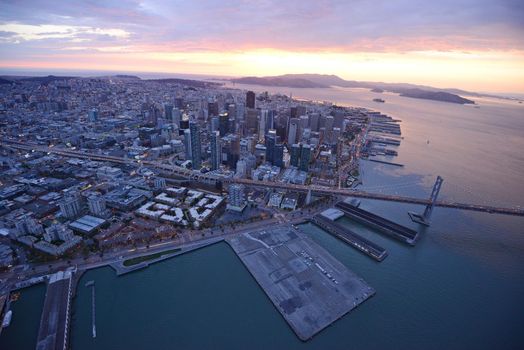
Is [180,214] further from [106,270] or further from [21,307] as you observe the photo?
[21,307]

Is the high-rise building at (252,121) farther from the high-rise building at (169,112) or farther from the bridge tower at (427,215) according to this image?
the bridge tower at (427,215)

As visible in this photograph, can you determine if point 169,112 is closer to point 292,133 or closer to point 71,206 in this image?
point 292,133

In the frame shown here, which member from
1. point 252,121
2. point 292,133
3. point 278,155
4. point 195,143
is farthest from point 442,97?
point 195,143

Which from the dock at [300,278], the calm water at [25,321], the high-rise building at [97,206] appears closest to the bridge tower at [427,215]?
the dock at [300,278]

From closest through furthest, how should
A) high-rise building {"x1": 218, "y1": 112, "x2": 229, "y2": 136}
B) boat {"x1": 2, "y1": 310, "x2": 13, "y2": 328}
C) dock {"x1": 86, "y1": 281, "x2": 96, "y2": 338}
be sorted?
boat {"x1": 2, "y1": 310, "x2": 13, "y2": 328}
dock {"x1": 86, "y1": 281, "x2": 96, "y2": 338}
high-rise building {"x1": 218, "y1": 112, "x2": 229, "y2": 136}

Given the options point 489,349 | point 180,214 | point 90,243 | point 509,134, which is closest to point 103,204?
point 90,243

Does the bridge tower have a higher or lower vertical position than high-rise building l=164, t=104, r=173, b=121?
lower

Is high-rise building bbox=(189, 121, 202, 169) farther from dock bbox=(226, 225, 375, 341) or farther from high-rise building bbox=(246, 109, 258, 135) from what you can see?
high-rise building bbox=(246, 109, 258, 135)

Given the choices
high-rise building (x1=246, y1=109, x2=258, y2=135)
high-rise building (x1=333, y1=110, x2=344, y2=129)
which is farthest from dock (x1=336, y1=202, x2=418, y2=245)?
high-rise building (x1=333, y1=110, x2=344, y2=129)
